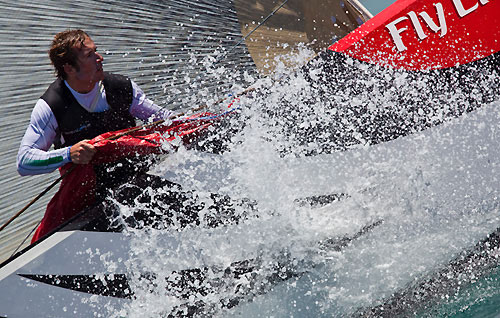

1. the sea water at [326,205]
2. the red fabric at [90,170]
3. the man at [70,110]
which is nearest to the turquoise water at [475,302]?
the sea water at [326,205]

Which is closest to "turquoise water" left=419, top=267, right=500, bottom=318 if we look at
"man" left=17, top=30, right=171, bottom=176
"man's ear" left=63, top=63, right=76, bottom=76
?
"man" left=17, top=30, right=171, bottom=176

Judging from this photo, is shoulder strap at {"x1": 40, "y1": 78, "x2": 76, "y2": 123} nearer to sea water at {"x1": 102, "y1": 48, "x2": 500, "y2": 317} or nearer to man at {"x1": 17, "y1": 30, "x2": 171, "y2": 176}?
man at {"x1": 17, "y1": 30, "x2": 171, "y2": 176}

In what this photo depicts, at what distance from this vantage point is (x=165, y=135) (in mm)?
1306

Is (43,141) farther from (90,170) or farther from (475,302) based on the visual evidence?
(475,302)

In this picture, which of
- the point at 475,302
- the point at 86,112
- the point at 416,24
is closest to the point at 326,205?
the point at 475,302

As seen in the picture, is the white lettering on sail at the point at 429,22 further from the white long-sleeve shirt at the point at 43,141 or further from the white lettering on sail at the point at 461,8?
the white long-sleeve shirt at the point at 43,141

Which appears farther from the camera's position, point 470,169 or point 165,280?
point 470,169

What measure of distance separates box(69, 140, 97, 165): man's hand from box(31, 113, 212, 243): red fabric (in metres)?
0.01

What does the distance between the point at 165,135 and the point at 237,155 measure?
18cm

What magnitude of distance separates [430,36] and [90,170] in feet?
3.06

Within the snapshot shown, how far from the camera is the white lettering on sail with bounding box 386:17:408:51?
1417 mm

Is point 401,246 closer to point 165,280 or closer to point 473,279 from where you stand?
point 473,279

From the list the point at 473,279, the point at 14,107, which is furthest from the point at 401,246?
the point at 14,107

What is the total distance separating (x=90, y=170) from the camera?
1.26 meters
